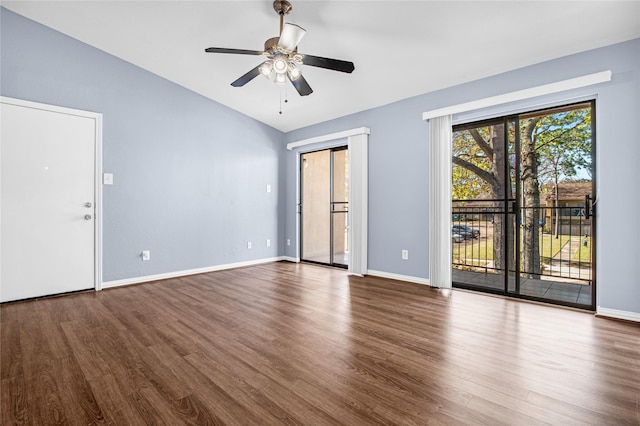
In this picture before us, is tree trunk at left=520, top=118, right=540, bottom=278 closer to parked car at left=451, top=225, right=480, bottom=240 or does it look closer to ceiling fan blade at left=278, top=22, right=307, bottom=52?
parked car at left=451, top=225, right=480, bottom=240

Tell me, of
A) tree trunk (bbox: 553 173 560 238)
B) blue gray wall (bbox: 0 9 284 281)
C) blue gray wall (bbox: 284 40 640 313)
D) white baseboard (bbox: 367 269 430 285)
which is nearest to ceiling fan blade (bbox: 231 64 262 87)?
blue gray wall (bbox: 0 9 284 281)

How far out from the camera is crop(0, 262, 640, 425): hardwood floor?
5.00 feet

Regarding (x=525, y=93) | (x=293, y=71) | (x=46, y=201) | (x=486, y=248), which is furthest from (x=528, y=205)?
(x=46, y=201)

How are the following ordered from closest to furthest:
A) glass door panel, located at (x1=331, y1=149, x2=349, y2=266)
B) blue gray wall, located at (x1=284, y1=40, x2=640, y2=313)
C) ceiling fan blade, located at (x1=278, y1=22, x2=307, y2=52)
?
1. ceiling fan blade, located at (x1=278, y1=22, x2=307, y2=52)
2. blue gray wall, located at (x1=284, y1=40, x2=640, y2=313)
3. glass door panel, located at (x1=331, y1=149, x2=349, y2=266)

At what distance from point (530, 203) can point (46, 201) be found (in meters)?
5.57

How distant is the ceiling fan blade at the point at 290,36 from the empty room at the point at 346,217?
19 millimetres

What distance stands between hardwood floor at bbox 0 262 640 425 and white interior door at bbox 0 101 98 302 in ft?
1.13

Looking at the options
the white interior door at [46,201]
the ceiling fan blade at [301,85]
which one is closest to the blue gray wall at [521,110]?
the ceiling fan blade at [301,85]

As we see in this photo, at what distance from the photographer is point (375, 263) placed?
15.2ft

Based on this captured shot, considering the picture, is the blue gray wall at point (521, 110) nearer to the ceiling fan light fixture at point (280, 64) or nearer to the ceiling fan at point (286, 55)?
the ceiling fan at point (286, 55)

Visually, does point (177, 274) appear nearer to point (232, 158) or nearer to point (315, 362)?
point (232, 158)

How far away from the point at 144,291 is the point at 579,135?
529 centimetres

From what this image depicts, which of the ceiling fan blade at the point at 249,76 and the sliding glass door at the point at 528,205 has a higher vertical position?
the ceiling fan blade at the point at 249,76

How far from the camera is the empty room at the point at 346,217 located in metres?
1.76
